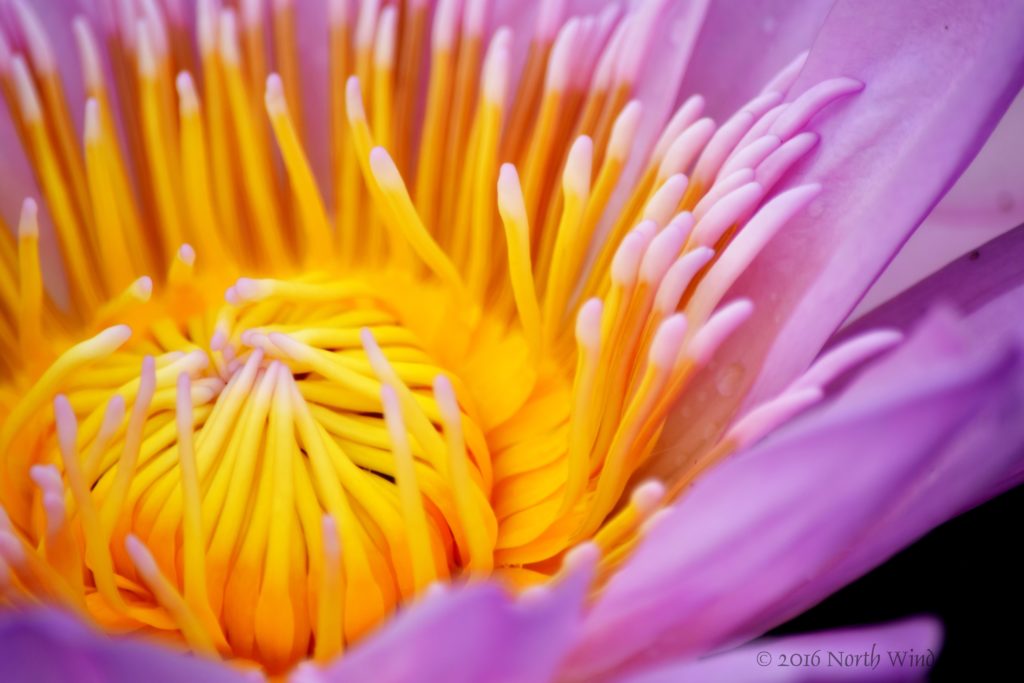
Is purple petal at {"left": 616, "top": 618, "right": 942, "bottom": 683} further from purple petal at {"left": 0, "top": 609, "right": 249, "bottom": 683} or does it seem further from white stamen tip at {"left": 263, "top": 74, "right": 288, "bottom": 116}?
white stamen tip at {"left": 263, "top": 74, "right": 288, "bottom": 116}

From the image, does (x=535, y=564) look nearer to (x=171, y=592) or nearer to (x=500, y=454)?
(x=500, y=454)

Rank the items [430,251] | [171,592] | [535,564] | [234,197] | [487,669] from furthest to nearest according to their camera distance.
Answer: [234,197]
[430,251]
[535,564]
[171,592]
[487,669]

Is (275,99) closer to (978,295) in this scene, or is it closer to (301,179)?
(301,179)

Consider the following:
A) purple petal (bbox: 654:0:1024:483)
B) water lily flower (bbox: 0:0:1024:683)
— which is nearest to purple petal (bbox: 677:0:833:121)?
water lily flower (bbox: 0:0:1024:683)

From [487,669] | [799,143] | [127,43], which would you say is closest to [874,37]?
[799,143]

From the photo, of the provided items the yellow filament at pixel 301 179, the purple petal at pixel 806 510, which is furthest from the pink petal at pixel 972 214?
the yellow filament at pixel 301 179

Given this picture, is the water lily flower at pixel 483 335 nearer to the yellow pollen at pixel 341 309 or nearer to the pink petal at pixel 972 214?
the yellow pollen at pixel 341 309

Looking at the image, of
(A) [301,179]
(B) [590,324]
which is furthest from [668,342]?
(A) [301,179]
